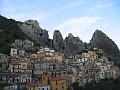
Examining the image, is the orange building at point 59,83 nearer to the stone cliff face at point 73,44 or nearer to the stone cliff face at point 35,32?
the stone cliff face at point 73,44

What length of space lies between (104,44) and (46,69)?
48341 mm

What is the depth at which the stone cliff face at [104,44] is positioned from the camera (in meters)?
116

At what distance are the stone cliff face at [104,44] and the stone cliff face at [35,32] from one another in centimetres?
1879

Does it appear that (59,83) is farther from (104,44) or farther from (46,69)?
(104,44)

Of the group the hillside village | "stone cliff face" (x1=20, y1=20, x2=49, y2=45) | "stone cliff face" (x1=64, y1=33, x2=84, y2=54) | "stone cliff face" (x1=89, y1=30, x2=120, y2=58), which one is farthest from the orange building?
"stone cliff face" (x1=89, y1=30, x2=120, y2=58)

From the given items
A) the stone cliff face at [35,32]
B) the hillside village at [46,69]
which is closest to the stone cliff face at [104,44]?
the stone cliff face at [35,32]

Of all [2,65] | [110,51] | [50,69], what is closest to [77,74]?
[50,69]

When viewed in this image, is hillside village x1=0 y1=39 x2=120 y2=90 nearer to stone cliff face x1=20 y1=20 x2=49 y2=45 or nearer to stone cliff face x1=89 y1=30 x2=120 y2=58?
stone cliff face x1=20 y1=20 x2=49 y2=45

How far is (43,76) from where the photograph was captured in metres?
70.1

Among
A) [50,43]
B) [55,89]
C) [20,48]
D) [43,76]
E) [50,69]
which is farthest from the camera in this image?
[50,43]

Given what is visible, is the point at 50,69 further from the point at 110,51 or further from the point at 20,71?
the point at 110,51

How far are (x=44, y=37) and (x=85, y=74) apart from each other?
38621mm

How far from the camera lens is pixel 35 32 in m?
111

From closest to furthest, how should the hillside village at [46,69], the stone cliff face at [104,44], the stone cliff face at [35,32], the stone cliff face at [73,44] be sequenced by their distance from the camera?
1. the hillside village at [46,69]
2. the stone cliff face at [73,44]
3. the stone cliff face at [35,32]
4. the stone cliff face at [104,44]
